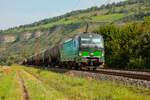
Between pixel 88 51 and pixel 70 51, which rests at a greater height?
pixel 70 51

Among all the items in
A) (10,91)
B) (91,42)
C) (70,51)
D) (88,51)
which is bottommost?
(10,91)

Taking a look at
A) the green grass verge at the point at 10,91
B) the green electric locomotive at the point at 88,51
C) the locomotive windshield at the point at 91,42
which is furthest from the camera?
the locomotive windshield at the point at 91,42

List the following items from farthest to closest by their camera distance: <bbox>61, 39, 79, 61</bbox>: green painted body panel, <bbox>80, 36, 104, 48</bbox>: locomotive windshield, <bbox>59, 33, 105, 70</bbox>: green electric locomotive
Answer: <bbox>61, 39, 79, 61</bbox>: green painted body panel
<bbox>80, 36, 104, 48</bbox>: locomotive windshield
<bbox>59, 33, 105, 70</bbox>: green electric locomotive

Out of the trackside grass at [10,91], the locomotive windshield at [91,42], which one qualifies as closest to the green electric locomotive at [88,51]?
the locomotive windshield at [91,42]

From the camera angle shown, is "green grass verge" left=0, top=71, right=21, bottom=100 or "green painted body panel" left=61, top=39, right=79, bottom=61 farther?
"green painted body panel" left=61, top=39, right=79, bottom=61

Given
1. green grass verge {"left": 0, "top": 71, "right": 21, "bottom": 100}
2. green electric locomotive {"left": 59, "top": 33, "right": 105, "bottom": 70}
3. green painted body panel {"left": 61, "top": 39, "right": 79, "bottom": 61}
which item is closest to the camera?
green grass verge {"left": 0, "top": 71, "right": 21, "bottom": 100}

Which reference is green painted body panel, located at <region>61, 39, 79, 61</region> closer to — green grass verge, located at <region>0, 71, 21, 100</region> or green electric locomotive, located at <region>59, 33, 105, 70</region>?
green electric locomotive, located at <region>59, 33, 105, 70</region>

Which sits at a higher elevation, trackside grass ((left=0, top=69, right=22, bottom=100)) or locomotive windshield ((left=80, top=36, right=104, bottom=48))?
locomotive windshield ((left=80, top=36, right=104, bottom=48))

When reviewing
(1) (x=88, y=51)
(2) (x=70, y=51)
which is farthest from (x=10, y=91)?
(2) (x=70, y=51)

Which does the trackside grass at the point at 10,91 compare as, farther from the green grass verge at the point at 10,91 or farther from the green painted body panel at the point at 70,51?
the green painted body panel at the point at 70,51

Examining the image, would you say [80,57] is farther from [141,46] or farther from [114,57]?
[114,57]

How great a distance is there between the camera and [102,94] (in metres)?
21.9

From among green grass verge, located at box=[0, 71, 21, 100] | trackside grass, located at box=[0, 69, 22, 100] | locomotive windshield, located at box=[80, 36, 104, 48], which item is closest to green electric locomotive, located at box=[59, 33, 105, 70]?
locomotive windshield, located at box=[80, 36, 104, 48]

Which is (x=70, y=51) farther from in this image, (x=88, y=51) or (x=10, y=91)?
(x=10, y=91)
